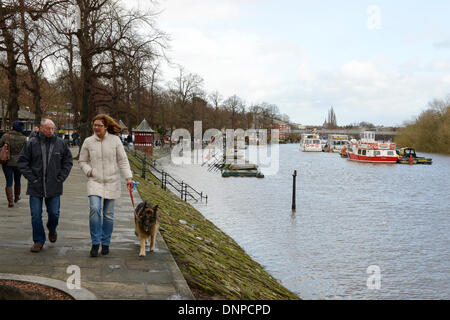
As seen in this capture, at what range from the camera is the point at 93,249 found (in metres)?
6.81

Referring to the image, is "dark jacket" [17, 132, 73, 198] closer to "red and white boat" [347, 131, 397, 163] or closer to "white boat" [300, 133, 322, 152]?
"red and white boat" [347, 131, 397, 163]

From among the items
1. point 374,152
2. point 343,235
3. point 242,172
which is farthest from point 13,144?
point 374,152

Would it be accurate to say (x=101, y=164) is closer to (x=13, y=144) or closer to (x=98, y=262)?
(x=98, y=262)

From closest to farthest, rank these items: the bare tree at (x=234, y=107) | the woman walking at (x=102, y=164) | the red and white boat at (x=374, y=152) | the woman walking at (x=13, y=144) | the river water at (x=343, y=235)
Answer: the woman walking at (x=102, y=164) → the woman walking at (x=13, y=144) → the river water at (x=343, y=235) → the red and white boat at (x=374, y=152) → the bare tree at (x=234, y=107)

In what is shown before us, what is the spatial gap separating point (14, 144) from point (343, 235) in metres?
14.2

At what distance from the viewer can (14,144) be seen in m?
10.2

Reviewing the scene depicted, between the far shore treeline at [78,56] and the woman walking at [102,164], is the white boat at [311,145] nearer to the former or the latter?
the far shore treeline at [78,56]

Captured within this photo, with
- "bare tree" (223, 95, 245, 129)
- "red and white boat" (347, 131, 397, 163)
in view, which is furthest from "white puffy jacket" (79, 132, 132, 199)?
"bare tree" (223, 95, 245, 129)

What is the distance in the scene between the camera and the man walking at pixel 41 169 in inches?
266

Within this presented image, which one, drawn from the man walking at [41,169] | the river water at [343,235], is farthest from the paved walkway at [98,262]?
the river water at [343,235]

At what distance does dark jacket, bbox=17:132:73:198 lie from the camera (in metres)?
6.76

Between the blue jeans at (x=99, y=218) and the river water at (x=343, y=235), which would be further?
the river water at (x=343, y=235)

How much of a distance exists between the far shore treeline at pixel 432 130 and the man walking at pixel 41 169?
9362cm
